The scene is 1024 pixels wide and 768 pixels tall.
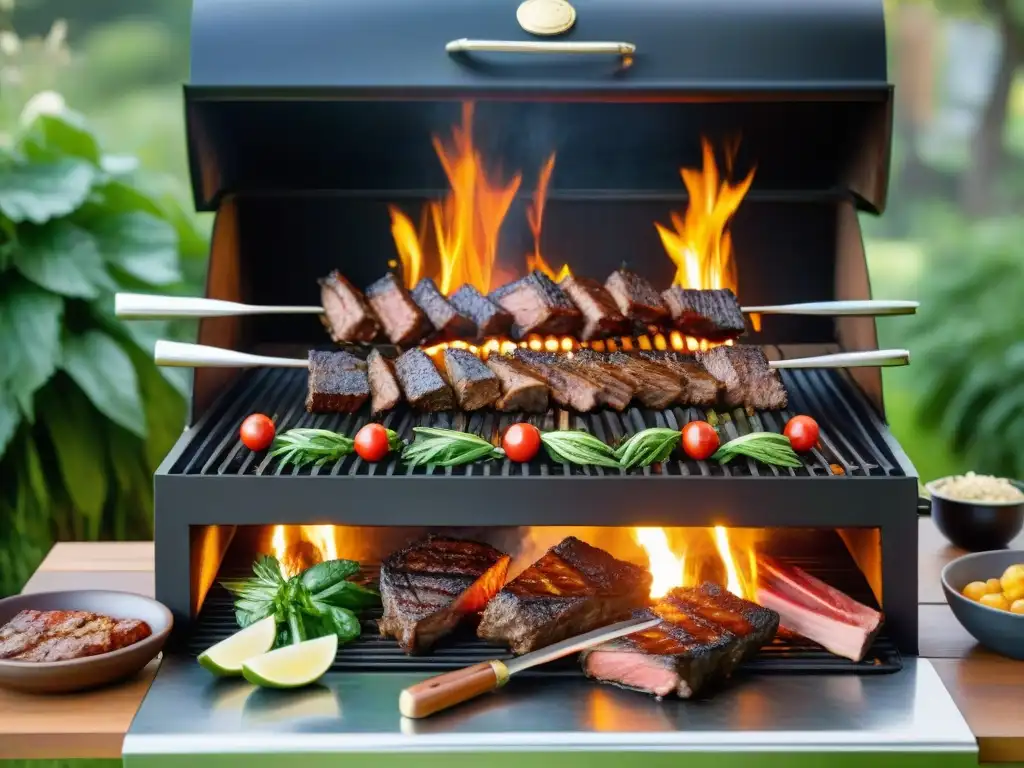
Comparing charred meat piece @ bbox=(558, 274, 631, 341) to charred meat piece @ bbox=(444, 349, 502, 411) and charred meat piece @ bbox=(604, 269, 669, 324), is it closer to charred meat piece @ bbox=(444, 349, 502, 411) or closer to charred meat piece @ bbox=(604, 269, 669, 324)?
charred meat piece @ bbox=(604, 269, 669, 324)

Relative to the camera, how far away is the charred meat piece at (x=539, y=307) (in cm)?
347

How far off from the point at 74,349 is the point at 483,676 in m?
2.45

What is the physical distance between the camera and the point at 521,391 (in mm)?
3229

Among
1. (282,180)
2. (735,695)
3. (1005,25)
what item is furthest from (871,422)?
(1005,25)

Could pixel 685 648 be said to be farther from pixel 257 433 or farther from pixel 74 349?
pixel 74 349

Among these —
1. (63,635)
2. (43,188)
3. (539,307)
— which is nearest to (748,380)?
(539,307)

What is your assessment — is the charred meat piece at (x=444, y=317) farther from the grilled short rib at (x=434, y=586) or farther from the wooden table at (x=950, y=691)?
the wooden table at (x=950, y=691)

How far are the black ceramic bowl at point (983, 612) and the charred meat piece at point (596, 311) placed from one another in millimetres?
1099

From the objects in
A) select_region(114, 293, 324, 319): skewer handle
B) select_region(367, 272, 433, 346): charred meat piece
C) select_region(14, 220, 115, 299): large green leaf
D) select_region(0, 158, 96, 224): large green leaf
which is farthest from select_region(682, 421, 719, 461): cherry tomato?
select_region(0, 158, 96, 224): large green leaf

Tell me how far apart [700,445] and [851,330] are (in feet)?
3.27

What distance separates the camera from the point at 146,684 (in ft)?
9.02

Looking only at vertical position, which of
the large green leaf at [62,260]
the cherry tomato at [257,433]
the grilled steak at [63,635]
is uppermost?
the large green leaf at [62,260]

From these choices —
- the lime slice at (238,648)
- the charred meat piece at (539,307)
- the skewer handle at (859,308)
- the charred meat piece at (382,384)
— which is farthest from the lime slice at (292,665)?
the skewer handle at (859,308)

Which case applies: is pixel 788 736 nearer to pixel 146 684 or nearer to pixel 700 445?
pixel 700 445
